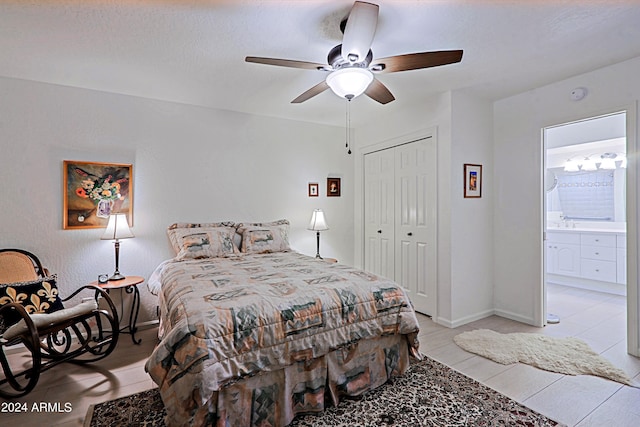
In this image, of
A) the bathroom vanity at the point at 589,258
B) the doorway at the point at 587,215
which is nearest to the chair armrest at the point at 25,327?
the doorway at the point at 587,215

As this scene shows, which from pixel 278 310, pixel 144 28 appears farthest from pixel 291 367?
pixel 144 28

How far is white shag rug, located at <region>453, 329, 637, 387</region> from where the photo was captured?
2.42m

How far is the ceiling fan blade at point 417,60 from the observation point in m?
1.92

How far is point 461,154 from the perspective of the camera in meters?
3.48

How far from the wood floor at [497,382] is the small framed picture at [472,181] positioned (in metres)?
1.43

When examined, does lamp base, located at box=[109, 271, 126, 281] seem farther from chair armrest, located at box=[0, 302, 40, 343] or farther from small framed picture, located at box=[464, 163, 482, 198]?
small framed picture, located at box=[464, 163, 482, 198]

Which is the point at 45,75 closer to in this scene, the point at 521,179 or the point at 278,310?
the point at 278,310

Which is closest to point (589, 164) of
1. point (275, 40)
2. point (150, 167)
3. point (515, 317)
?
point (515, 317)

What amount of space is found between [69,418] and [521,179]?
4368mm

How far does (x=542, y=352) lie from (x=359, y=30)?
2922 mm

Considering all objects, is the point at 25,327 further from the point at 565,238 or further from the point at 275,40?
the point at 565,238

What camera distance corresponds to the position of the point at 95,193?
10.8ft

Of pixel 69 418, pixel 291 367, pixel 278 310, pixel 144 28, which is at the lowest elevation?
pixel 69 418

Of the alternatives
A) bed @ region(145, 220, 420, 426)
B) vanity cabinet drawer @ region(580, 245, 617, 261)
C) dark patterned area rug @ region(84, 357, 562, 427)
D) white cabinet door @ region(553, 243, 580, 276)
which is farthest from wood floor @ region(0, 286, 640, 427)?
white cabinet door @ region(553, 243, 580, 276)
